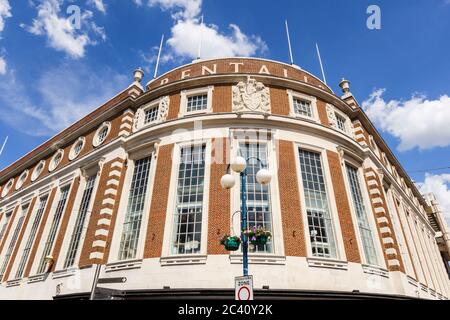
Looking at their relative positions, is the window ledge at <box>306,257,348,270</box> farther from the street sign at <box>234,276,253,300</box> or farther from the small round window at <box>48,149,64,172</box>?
the small round window at <box>48,149,64,172</box>

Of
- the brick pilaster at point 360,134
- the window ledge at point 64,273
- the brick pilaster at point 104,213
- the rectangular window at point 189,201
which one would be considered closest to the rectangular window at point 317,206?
the brick pilaster at point 360,134

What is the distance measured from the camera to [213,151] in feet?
56.5

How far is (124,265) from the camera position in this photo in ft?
50.3

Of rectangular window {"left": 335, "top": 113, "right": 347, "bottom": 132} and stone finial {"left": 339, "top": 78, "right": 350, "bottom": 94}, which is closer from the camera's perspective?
rectangular window {"left": 335, "top": 113, "right": 347, "bottom": 132}

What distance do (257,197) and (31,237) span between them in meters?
20.1

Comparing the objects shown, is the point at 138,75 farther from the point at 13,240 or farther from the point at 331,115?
the point at 13,240

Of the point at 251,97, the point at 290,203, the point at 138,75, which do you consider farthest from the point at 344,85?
the point at 138,75

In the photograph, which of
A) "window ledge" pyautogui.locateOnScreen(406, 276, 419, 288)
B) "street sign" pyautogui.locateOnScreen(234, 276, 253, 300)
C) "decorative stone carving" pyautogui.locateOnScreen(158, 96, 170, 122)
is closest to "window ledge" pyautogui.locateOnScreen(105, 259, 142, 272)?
"decorative stone carving" pyautogui.locateOnScreen(158, 96, 170, 122)

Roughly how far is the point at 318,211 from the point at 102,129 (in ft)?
59.2

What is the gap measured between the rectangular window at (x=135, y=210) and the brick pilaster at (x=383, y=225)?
14.8 m

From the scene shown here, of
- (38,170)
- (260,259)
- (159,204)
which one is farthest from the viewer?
(38,170)

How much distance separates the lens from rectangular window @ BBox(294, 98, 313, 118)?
65.3 ft

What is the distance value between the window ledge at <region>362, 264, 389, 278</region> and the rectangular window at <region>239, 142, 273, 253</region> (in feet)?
18.0

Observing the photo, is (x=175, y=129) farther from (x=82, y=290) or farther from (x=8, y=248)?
(x=8, y=248)
